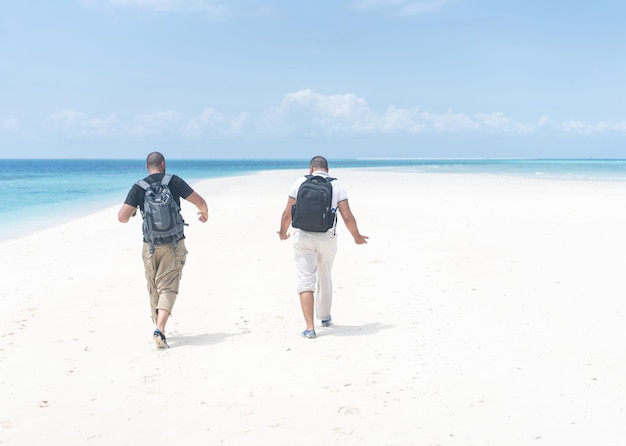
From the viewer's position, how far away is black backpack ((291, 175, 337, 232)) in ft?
18.6

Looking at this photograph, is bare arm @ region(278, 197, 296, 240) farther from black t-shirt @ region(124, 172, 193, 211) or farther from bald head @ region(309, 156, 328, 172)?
black t-shirt @ region(124, 172, 193, 211)

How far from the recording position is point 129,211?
5664mm

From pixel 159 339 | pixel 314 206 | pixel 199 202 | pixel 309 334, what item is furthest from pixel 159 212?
pixel 309 334

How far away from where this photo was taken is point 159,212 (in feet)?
18.1

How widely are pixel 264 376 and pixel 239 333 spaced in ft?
4.42

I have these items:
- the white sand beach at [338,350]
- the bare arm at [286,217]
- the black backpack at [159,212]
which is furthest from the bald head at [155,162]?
the white sand beach at [338,350]

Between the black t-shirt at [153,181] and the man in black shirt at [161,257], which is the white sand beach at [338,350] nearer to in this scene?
the man in black shirt at [161,257]

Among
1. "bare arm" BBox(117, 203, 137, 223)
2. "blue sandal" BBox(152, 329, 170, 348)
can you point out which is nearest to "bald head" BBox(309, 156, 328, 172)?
"bare arm" BBox(117, 203, 137, 223)

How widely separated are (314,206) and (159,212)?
1.45 metres

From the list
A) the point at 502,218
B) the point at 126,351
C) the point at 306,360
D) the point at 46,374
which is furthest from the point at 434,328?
the point at 502,218

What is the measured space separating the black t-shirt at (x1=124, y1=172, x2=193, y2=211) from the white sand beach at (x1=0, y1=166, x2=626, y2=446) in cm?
Answer: 140

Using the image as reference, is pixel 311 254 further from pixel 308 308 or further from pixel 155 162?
pixel 155 162

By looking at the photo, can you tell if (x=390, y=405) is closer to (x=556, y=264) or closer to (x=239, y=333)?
(x=239, y=333)

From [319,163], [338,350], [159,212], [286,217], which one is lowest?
[338,350]
